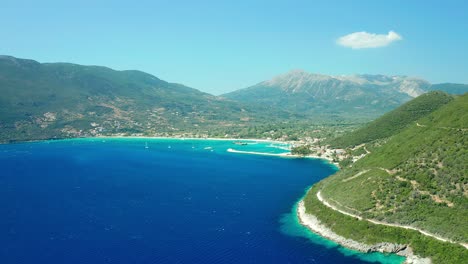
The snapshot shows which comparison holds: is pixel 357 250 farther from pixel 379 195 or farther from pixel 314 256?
pixel 379 195

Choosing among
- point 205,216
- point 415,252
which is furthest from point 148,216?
point 415,252

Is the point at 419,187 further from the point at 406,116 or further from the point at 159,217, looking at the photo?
the point at 406,116

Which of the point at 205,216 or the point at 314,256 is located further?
the point at 205,216

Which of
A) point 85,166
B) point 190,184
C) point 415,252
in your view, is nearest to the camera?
point 415,252

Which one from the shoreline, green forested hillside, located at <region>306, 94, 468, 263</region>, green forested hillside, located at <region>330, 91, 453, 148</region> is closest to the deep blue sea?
the shoreline

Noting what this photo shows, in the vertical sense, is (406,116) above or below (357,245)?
above

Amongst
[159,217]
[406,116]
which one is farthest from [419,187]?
[406,116]

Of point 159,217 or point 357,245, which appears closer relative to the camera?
point 357,245
